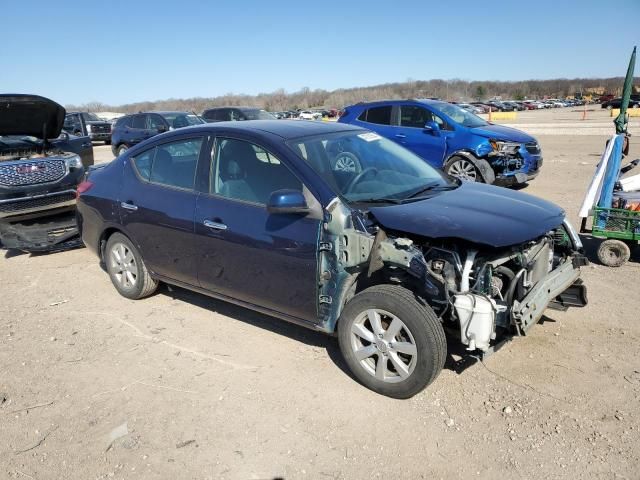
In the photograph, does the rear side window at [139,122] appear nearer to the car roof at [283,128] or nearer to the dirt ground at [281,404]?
the dirt ground at [281,404]

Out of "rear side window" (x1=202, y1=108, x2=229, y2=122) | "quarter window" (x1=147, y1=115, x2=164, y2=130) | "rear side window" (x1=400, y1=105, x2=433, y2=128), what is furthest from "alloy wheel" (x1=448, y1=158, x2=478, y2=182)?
"quarter window" (x1=147, y1=115, x2=164, y2=130)

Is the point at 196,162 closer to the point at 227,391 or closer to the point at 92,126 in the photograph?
the point at 227,391

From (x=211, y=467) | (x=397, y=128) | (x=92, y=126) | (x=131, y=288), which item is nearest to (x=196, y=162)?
(x=131, y=288)

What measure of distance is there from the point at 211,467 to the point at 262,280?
4.50ft

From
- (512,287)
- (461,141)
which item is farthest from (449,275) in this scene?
(461,141)

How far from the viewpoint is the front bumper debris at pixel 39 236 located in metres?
6.48

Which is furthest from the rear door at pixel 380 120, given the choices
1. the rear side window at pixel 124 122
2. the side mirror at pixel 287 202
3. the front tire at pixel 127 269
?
the rear side window at pixel 124 122

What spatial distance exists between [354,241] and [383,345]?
27.3 inches

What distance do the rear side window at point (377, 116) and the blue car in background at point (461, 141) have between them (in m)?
0.02

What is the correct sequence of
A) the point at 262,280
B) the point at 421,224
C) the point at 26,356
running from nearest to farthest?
the point at 421,224, the point at 262,280, the point at 26,356

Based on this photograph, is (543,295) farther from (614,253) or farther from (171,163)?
(171,163)

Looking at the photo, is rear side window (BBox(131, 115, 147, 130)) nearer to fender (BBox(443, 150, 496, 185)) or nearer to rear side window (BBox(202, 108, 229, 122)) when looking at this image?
rear side window (BBox(202, 108, 229, 122))

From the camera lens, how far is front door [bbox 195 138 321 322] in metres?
3.52

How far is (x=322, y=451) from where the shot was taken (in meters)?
2.89
